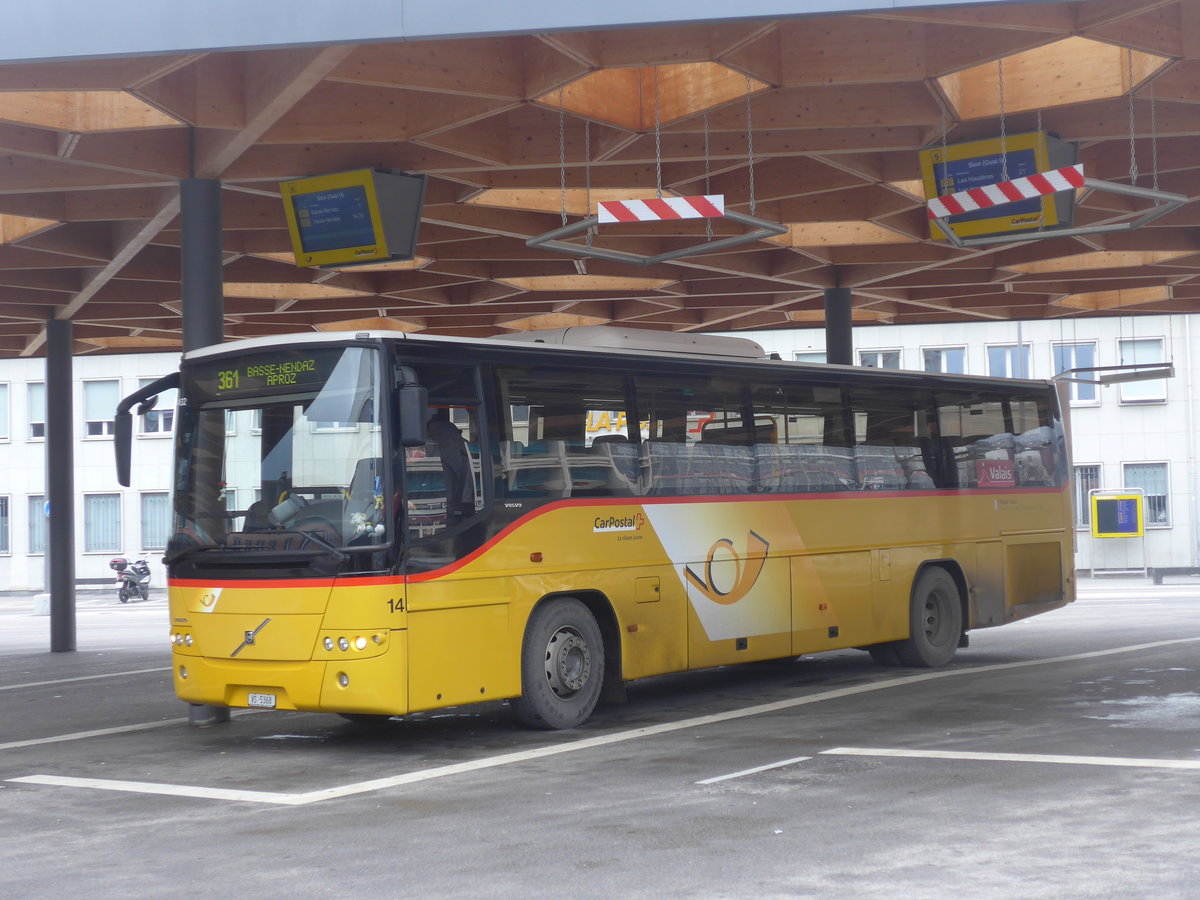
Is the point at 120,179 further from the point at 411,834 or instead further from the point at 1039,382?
the point at 1039,382

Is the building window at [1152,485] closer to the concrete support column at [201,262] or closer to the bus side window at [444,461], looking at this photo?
the concrete support column at [201,262]

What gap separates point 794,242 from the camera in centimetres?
2100

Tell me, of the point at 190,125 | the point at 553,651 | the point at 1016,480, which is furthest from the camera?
the point at 1016,480

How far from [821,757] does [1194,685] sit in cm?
554

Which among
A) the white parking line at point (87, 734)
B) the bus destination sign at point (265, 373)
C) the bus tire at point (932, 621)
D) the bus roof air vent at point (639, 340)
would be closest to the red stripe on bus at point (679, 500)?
the bus tire at point (932, 621)

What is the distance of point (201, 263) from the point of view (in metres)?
14.4

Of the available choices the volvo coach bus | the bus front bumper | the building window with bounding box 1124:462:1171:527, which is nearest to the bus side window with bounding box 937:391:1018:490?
the volvo coach bus

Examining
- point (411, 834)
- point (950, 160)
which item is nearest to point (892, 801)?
point (411, 834)

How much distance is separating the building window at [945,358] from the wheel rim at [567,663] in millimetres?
39143

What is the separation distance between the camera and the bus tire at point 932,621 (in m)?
→ 16.4

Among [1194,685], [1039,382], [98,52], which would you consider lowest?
[1194,685]

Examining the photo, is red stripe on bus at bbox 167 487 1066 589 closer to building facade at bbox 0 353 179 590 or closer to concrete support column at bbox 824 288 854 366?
concrete support column at bbox 824 288 854 366

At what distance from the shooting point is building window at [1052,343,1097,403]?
4859 centimetres

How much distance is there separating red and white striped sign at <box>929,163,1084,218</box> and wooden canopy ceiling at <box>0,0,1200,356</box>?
75 centimetres
